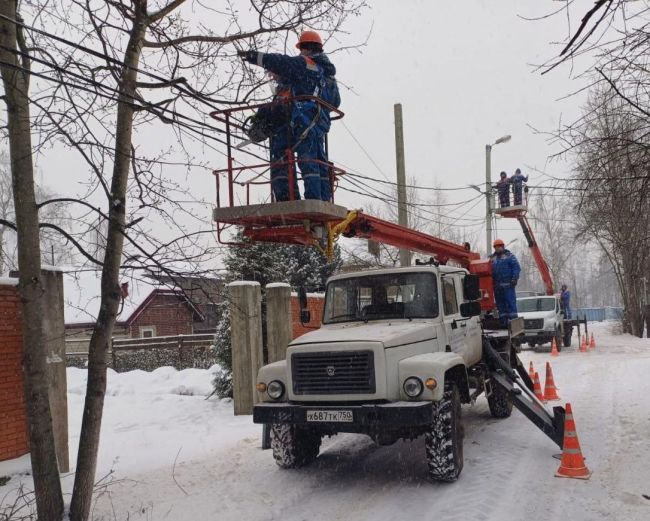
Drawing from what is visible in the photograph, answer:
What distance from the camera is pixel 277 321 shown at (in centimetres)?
1074

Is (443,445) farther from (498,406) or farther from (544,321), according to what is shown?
(544,321)

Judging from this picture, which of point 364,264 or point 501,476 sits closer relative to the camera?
point 501,476

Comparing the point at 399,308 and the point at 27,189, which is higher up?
the point at 27,189

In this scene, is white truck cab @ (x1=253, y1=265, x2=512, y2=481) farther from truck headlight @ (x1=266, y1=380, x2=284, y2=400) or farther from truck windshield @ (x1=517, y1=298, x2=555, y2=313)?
truck windshield @ (x1=517, y1=298, x2=555, y2=313)

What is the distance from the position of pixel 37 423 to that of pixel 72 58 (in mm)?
3158

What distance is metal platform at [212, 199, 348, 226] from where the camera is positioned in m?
6.19

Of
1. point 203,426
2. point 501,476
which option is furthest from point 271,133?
point 203,426

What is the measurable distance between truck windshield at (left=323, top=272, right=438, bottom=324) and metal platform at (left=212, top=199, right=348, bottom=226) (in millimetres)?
1180

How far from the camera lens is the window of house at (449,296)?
24.0 feet

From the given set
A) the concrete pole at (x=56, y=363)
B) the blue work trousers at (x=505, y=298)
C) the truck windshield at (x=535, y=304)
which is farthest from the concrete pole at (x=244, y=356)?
the truck windshield at (x=535, y=304)

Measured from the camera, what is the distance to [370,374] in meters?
5.91

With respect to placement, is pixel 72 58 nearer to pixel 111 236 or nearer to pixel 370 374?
pixel 111 236

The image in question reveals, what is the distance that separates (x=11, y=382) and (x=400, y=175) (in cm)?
1128

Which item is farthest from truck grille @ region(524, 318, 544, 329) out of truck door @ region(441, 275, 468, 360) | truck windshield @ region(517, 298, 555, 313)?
truck door @ region(441, 275, 468, 360)
